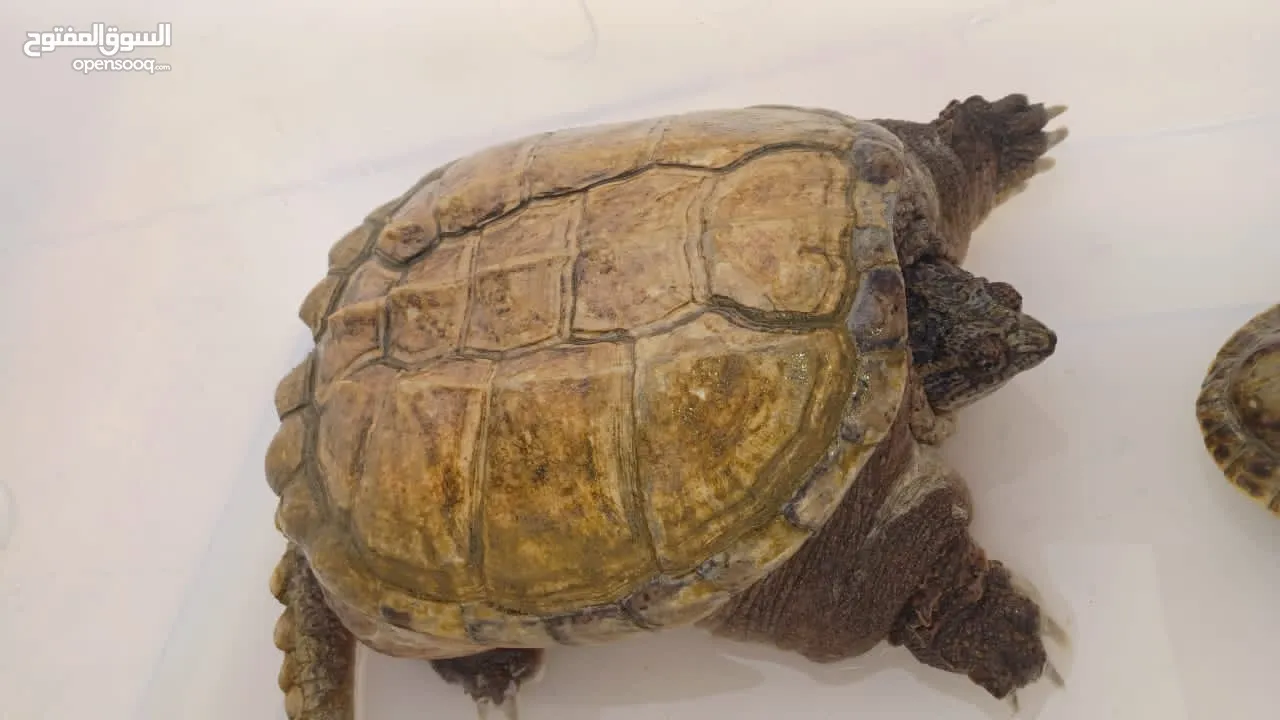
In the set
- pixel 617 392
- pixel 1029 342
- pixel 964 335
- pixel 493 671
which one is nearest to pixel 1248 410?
pixel 1029 342

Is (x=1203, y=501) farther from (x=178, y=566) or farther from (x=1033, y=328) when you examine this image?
(x=178, y=566)

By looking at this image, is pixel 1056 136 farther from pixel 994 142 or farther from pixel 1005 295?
pixel 1005 295

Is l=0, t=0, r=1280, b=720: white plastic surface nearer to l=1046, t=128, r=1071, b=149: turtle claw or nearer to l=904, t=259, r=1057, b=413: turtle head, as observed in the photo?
l=1046, t=128, r=1071, b=149: turtle claw

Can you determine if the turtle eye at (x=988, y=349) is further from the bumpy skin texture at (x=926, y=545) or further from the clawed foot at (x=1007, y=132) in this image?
the clawed foot at (x=1007, y=132)

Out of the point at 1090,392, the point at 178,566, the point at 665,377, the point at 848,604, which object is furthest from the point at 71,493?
the point at 1090,392

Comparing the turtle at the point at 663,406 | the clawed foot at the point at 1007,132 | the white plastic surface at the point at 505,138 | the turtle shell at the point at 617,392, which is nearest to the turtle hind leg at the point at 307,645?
the turtle at the point at 663,406

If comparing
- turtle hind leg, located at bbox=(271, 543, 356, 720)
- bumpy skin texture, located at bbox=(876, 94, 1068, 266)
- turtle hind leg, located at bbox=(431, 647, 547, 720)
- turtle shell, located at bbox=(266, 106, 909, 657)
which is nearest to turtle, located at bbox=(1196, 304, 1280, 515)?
bumpy skin texture, located at bbox=(876, 94, 1068, 266)
